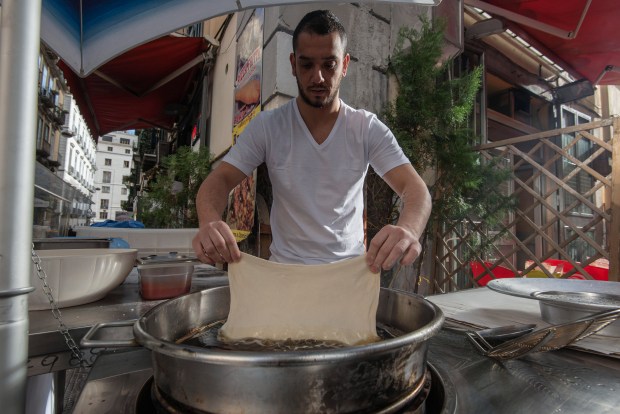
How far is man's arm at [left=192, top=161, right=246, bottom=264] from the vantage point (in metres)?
0.93

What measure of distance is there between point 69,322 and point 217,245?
0.48 meters

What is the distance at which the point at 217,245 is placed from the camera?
3.08 ft

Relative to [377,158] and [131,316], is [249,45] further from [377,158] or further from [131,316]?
[131,316]

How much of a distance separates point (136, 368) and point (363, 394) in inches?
19.9

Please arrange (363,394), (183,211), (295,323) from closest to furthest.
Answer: (363,394) → (295,323) → (183,211)

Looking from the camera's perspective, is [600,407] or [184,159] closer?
[600,407]

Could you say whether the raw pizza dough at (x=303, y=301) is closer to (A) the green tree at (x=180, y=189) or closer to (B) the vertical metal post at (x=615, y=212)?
(B) the vertical metal post at (x=615, y=212)

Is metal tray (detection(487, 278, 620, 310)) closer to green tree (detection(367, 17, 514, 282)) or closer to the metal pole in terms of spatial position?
the metal pole

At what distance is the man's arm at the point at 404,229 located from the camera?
2.80 feet

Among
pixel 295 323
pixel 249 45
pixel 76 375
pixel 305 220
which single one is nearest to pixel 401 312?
pixel 295 323

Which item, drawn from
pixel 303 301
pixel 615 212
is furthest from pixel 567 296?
pixel 615 212

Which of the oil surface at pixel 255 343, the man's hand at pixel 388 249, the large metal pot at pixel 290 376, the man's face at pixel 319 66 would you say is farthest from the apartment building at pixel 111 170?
the large metal pot at pixel 290 376

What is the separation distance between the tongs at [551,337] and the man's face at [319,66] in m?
1.17

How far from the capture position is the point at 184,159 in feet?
17.5
